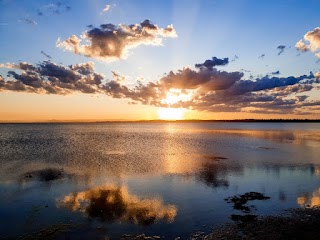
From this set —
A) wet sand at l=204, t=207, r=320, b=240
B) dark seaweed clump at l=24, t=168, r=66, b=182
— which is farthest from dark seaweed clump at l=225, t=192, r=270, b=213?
dark seaweed clump at l=24, t=168, r=66, b=182

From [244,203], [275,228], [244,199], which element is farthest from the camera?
[244,199]

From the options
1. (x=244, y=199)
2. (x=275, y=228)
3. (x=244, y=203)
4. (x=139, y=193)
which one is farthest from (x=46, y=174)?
(x=275, y=228)

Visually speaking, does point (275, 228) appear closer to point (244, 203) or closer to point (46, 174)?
point (244, 203)

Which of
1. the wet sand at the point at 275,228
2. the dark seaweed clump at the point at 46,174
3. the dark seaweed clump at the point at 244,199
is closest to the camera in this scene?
the wet sand at the point at 275,228

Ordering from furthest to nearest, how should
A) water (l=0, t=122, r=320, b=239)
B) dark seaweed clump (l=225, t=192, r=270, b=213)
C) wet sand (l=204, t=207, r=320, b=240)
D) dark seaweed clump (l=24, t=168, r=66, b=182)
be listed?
dark seaweed clump (l=24, t=168, r=66, b=182) < dark seaweed clump (l=225, t=192, r=270, b=213) < water (l=0, t=122, r=320, b=239) < wet sand (l=204, t=207, r=320, b=240)

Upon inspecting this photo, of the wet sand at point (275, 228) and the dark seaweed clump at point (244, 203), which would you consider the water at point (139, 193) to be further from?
the wet sand at point (275, 228)

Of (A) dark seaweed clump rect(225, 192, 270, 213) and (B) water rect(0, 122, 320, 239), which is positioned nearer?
(B) water rect(0, 122, 320, 239)

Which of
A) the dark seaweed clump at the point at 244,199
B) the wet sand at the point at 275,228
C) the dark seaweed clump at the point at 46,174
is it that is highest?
the dark seaweed clump at the point at 46,174

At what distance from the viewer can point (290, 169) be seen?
134 feet

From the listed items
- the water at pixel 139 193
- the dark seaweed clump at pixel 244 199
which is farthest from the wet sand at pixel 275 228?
the dark seaweed clump at pixel 244 199

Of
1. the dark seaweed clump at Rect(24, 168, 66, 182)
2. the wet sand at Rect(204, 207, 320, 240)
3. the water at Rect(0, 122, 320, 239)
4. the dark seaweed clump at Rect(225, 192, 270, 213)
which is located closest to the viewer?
the wet sand at Rect(204, 207, 320, 240)

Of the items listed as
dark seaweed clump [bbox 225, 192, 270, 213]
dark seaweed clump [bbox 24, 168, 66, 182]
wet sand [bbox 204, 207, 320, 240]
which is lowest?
dark seaweed clump [bbox 225, 192, 270, 213]

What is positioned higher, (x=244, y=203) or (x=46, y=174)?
(x=46, y=174)

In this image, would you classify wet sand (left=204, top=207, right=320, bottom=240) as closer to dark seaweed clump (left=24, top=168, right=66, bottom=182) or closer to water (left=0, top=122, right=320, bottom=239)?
water (left=0, top=122, right=320, bottom=239)
